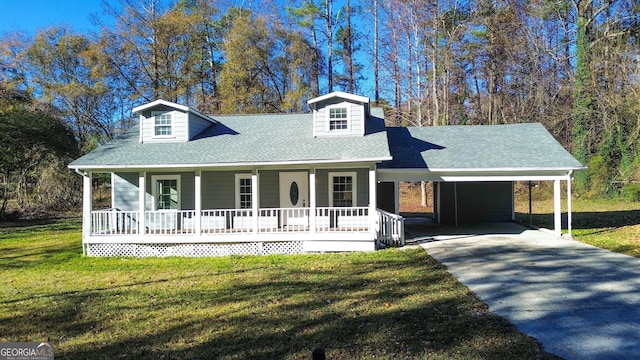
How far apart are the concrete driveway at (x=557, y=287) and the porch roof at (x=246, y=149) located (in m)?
3.67

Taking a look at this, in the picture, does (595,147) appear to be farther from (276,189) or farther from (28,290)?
(28,290)

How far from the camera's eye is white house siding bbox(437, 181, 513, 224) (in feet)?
57.0

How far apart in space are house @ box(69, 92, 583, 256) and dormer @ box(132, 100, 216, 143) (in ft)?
0.12

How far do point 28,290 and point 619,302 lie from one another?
11.0 meters

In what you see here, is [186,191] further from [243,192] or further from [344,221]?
[344,221]

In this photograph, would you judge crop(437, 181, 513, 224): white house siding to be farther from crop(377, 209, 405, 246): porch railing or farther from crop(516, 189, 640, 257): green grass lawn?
crop(377, 209, 405, 246): porch railing

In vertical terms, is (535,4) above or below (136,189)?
above

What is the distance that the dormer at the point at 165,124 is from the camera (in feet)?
46.9

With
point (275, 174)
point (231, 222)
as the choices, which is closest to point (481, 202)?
point (275, 174)

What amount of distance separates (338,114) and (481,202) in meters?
7.91

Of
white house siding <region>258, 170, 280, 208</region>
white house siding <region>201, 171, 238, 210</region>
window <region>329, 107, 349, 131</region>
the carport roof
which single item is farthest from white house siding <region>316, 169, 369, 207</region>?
white house siding <region>201, 171, 238, 210</region>

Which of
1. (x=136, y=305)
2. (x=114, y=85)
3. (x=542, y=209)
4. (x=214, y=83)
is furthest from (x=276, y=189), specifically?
(x=114, y=85)

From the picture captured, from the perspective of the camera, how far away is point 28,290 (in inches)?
331

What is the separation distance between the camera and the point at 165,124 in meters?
14.4
